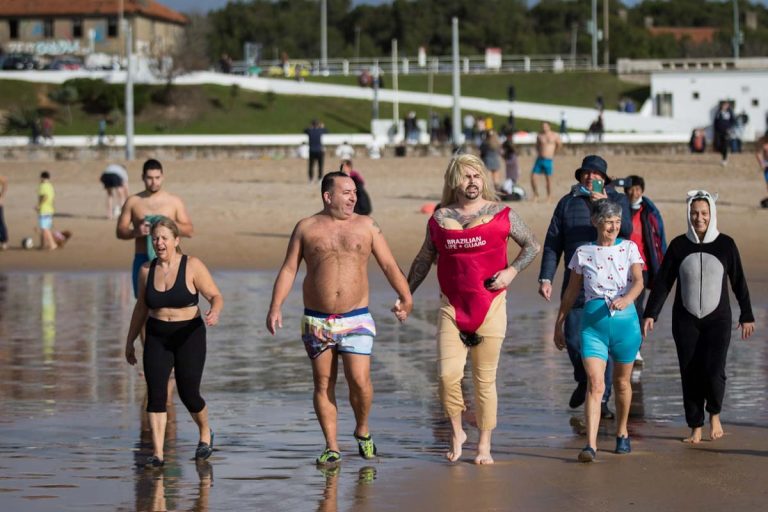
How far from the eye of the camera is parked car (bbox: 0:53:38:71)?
251 feet

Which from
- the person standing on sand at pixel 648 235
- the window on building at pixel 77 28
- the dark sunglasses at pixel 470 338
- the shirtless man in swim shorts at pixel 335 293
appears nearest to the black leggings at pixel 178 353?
the shirtless man in swim shorts at pixel 335 293

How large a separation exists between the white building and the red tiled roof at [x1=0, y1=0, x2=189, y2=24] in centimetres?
3536

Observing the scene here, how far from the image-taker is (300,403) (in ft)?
35.5

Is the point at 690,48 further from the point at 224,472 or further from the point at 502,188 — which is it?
the point at 224,472

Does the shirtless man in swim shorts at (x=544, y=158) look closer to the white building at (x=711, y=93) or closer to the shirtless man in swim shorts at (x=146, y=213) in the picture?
the shirtless man in swim shorts at (x=146, y=213)

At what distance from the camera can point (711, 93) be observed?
230 ft

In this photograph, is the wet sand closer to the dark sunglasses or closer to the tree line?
the dark sunglasses

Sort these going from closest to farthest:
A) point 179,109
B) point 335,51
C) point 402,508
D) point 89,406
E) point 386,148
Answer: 1. point 402,508
2. point 89,406
3. point 386,148
4. point 179,109
5. point 335,51

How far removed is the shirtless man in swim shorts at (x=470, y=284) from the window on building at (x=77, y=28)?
86942 millimetres

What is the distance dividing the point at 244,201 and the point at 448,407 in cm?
2319

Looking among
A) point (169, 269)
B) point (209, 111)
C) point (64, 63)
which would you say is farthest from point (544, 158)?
point (64, 63)

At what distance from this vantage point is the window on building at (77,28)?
3647 inches

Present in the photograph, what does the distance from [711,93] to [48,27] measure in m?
42.3

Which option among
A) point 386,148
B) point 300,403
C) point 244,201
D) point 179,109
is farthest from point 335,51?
point 300,403
